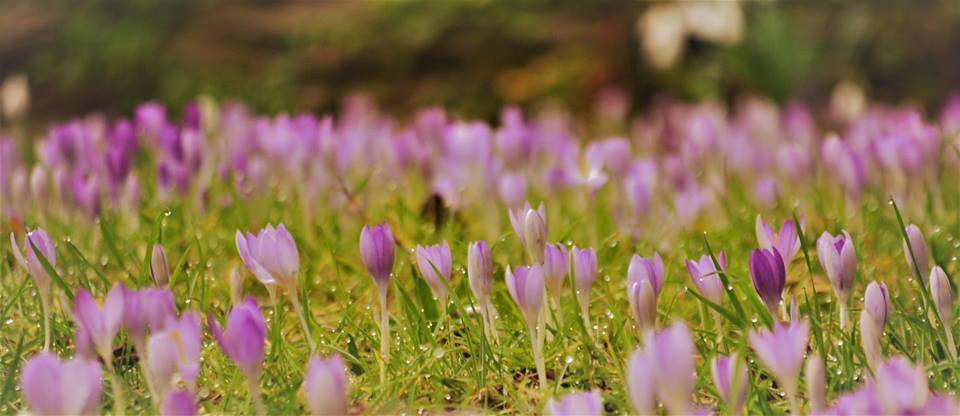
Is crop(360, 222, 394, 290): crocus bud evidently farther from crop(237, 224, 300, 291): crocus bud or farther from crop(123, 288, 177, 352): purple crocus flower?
crop(123, 288, 177, 352): purple crocus flower

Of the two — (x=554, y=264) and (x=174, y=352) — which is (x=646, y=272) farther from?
(x=174, y=352)

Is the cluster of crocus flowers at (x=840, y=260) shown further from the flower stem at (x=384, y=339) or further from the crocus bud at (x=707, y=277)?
the flower stem at (x=384, y=339)

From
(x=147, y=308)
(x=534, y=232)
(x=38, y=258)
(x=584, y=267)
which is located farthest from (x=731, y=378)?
(x=38, y=258)

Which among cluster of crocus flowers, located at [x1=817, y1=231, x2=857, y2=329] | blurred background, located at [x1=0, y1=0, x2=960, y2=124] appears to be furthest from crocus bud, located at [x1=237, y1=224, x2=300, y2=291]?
blurred background, located at [x1=0, y1=0, x2=960, y2=124]

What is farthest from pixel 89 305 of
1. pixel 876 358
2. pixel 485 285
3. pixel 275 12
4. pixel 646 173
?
pixel 275 12

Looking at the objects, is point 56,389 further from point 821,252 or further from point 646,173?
point 646,173

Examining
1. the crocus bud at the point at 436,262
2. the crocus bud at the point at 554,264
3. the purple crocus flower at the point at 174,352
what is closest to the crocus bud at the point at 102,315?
the purple crocus flower at the point at 174,352

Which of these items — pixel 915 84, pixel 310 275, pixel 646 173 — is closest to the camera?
pixel 310 275

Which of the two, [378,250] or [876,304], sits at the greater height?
[378,250]
